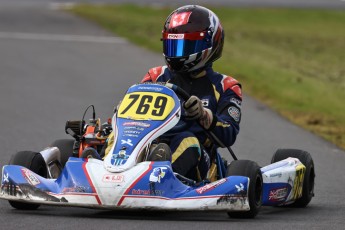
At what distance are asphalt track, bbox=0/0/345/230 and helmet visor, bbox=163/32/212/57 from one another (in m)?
1.17

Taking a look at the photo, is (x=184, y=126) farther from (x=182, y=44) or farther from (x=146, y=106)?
(x=182, y=44)

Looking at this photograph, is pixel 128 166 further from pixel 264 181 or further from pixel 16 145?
pixel 16 145

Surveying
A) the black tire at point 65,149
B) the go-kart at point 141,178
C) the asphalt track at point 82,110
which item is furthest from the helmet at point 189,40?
the asphalt track at point 82,110

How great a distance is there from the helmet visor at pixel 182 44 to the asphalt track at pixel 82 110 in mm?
1171

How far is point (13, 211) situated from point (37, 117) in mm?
6070

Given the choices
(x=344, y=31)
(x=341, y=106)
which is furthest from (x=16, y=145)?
(x=344, y=31)

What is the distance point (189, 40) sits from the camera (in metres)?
7.93

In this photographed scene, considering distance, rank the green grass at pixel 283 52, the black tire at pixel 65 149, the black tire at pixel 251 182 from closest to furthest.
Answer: the black tire at pixel 251 182 → the black tire at pixel 65 149 → the green grass at pixel 283 52

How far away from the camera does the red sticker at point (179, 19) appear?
7945mm

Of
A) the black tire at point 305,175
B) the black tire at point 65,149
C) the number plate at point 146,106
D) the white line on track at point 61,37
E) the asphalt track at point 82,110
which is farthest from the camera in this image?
the white line on track at point 61,37

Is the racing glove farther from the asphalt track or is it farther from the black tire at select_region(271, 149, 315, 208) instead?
the black tire at select_region(271, 149, 315, 208)

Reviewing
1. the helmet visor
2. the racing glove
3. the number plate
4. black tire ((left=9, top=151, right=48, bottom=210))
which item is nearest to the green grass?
the helmet visor

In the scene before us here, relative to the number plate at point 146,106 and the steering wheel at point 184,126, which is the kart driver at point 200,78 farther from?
the number plate at point 146,106

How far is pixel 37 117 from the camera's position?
13109mm
